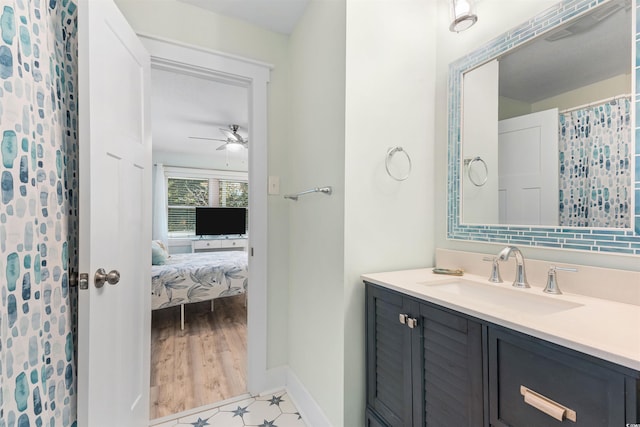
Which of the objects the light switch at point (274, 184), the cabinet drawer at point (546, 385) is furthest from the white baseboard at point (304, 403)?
the light switch at point (274, 184)

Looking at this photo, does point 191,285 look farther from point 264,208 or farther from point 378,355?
point 378,355

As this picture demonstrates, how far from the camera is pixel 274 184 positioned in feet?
6.41

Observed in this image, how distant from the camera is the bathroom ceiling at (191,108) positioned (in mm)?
2704

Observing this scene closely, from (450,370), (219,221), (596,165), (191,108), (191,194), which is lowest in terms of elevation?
(450,370)

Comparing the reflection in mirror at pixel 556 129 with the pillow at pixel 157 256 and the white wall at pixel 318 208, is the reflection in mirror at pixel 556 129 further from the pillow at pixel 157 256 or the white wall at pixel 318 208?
the pillow at pixel 157 256

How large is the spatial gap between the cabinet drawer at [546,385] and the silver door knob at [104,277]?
1.33 metres

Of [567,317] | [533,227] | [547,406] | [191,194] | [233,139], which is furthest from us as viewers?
[191,194]

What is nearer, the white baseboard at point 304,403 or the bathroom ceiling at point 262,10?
the white baseboard at point 304,403

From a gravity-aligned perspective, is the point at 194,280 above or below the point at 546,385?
below

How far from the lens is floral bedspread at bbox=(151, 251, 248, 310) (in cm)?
287

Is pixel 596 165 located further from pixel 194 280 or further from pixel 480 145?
pixel 194 280

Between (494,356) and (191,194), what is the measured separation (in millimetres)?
6061

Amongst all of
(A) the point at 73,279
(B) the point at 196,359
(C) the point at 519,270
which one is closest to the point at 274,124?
(A) the point at 73,279

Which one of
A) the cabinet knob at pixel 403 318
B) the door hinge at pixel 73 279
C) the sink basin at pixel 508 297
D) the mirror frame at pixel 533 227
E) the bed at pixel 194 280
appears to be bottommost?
the bed at pixel 194 280
